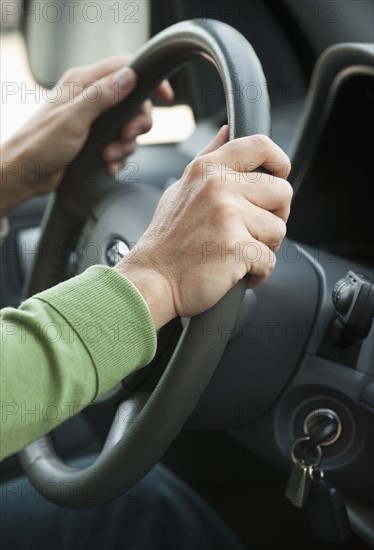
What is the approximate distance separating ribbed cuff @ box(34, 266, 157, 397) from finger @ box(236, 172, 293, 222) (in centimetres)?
13

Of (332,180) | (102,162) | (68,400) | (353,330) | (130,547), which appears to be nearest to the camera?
(68,400)

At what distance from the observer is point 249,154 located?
642 millimetres

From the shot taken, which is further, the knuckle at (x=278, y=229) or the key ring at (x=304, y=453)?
the key ring at (x=304, y=453)

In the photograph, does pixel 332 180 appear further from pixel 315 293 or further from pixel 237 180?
pixel 237 180

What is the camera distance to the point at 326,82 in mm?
999

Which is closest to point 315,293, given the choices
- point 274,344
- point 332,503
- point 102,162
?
point 274,344

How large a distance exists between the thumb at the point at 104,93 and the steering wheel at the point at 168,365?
0.01m

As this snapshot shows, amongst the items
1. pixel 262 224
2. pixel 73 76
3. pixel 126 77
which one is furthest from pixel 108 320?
pixel 73 76

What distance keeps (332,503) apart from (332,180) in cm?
52

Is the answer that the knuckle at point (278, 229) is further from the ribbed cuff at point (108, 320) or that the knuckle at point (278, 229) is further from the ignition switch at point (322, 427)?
the ignition switch at point (322, 427)

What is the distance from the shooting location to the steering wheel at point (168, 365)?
0.64 m

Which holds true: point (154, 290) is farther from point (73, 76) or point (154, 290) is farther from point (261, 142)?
point (73, 76)

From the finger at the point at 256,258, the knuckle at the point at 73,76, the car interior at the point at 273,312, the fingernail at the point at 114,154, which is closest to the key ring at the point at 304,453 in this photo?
the car interior at the point at 273,312

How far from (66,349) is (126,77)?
457 millimetres
